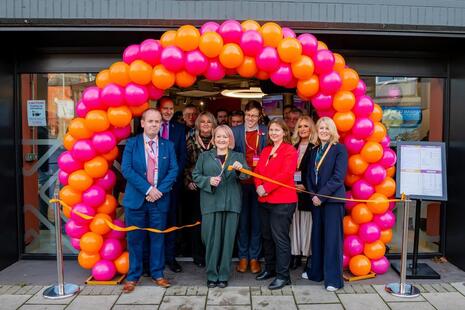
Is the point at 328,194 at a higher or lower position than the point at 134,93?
lower

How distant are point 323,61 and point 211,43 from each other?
1180 mm

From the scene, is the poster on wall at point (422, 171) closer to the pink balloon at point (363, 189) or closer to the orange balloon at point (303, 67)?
the pink balloon at point (363, 189)

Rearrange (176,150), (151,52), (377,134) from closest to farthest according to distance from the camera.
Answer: (151,52), (377,134), (176,150)

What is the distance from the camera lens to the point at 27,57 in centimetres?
545

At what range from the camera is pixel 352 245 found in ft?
15.7

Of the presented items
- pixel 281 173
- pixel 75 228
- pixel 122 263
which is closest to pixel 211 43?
pixel 281 173

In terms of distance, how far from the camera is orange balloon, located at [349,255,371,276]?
478cm

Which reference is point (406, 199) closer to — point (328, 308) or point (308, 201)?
point (308, 201)

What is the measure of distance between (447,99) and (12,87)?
18.9 ft

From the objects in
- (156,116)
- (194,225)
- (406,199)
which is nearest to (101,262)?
(194,225)

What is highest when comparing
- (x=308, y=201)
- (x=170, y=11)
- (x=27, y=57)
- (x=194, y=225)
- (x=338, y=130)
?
(x=170, y=11)

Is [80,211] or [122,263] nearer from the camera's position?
[80,211]

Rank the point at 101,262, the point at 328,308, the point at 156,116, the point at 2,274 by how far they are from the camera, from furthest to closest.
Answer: the point at 2,274, the point at 101,262, the point at 156,116, the point at 328,308

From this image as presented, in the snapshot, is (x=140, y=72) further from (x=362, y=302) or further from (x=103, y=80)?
(x=362, y=302)
